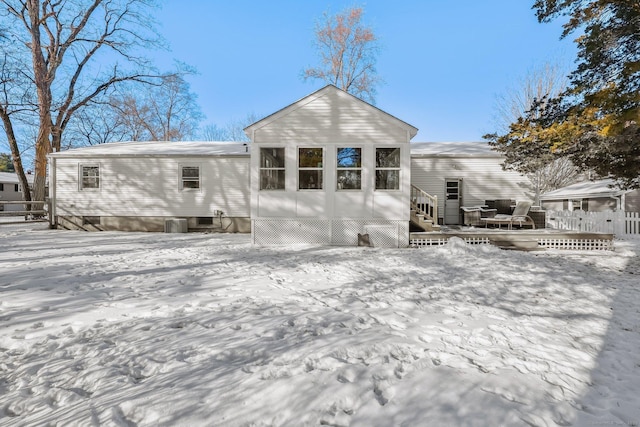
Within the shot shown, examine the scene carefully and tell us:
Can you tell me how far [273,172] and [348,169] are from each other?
Result: 249cm

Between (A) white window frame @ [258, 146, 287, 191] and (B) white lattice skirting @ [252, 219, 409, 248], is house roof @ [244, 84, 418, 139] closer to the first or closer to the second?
(A) white window frame @ [258, 146, 287, 191]

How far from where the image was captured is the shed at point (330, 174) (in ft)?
30.6

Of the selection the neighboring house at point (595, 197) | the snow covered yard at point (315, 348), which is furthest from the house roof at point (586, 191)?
the snow covered yard at point (315, 348)

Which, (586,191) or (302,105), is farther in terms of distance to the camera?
(586,191)

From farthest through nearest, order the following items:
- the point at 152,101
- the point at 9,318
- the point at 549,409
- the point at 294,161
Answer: the point at 152,101 < the point at 294,161 < the point at 9,318 < the point at 549,409

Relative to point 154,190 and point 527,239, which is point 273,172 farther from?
point 527,239

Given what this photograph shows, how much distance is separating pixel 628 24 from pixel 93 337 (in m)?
10.7

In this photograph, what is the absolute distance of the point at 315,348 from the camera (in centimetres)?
272

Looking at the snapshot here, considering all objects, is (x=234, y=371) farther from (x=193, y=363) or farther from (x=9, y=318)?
(x=9, y=318)

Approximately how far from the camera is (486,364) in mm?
2490

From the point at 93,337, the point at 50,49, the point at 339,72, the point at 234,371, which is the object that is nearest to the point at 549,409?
the point at 234,371

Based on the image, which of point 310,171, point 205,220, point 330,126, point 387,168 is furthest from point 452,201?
point 205,220

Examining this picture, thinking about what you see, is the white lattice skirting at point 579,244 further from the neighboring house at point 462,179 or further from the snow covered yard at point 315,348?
the neighboring house at point 462,179

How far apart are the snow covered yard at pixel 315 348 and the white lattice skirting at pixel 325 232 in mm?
3715
